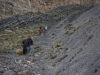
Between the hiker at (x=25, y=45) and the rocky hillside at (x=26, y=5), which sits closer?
the hiker at (x=25, y=45)

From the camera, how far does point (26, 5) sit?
73.1m

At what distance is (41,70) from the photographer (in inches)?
746

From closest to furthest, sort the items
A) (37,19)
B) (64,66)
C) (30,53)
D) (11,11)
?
(64,66) < (30,53) < (37,19) < (11,11)

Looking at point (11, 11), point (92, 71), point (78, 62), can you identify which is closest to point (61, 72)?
point (78, 62)

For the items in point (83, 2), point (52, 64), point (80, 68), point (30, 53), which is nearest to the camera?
point (80, 68)

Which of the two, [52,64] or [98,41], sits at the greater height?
[98,41]

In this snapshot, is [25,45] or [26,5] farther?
[26,5]

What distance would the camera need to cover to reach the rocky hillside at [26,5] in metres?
65.2

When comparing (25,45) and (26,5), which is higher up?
(26,5)

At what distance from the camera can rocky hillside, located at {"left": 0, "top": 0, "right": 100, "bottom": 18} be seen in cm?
6522

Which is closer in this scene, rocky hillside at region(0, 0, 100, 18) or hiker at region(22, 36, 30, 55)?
hiker at region(22, 36, 30, 55)

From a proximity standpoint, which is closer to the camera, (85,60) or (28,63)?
(85,60)

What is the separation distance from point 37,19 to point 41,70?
42.9 m

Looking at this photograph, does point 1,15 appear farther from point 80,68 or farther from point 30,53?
point 80,68
